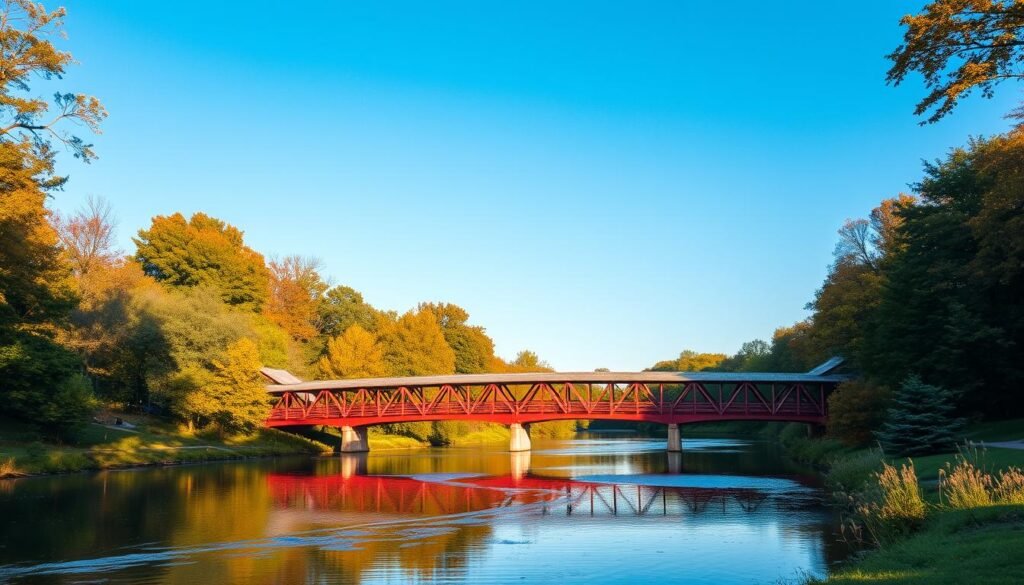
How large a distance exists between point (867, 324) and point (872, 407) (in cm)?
804

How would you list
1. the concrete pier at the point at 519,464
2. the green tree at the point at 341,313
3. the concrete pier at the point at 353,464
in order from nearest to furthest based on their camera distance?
1. the concrete pier at the point at 519,464
2. the concrete pier at the point at 353,464
3. the green tree at the point at 341,313

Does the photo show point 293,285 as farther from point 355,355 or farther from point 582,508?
point 582,508

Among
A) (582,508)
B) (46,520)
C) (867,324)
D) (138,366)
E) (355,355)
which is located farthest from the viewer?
(355,355)

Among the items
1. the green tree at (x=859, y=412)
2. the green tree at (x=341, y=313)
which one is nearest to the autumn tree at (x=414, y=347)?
the green tree at (x=341, y=313)

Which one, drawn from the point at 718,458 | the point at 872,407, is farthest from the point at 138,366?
the point at 872,407

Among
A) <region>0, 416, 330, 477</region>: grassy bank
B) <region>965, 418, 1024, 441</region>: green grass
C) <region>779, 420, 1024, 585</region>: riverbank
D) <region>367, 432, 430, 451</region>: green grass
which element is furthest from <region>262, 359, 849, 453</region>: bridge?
<region>779, 420, 1024, 585</region>: riverbank

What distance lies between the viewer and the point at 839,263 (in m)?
58.4

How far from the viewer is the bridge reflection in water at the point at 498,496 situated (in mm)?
25594

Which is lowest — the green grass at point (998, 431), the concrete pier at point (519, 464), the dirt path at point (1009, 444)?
the concrete pier at point (519, 464)

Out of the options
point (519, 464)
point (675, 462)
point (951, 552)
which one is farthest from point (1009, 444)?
point (519, 464)

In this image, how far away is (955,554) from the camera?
1124cm

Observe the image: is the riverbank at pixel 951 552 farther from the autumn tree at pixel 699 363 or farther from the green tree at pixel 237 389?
the autumn tree at pixel 699 363

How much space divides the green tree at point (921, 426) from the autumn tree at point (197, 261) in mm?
56416

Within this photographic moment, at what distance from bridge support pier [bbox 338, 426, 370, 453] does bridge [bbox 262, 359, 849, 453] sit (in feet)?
0.27
